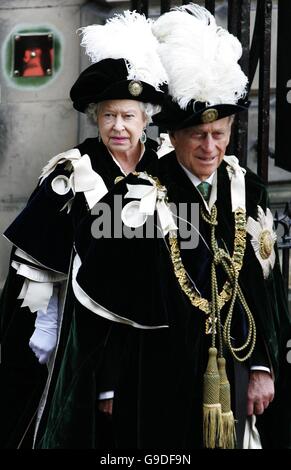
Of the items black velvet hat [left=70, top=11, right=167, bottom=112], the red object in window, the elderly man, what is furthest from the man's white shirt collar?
the red object in window

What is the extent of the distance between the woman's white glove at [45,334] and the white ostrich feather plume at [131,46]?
95cm

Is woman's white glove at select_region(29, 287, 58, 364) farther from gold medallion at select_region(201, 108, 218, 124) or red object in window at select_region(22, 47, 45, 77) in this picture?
red object in window at select_region(22, 47, 45, 77)

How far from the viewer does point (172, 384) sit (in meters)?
4.86

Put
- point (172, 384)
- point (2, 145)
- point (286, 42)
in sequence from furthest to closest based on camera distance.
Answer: point (2, 145)
point (286, 42)
point (172, 384)

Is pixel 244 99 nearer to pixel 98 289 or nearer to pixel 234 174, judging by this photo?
pixel 234 174

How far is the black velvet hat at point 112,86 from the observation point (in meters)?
5.44

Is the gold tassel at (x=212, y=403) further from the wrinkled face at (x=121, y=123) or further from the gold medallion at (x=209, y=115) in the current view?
the wrinkled face at (x=121, y=123)

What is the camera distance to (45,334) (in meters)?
5.43

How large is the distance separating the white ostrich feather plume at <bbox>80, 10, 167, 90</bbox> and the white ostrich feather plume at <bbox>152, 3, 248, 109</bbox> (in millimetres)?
438

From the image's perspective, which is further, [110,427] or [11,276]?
[11,276]

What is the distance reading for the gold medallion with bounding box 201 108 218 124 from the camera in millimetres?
4734

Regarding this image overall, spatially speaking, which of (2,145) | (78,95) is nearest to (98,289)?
(78,95)

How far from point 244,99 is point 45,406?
4.46ft

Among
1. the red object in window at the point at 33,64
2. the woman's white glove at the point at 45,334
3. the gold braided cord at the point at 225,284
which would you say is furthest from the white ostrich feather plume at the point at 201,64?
the red object in window at the point at 33,64
